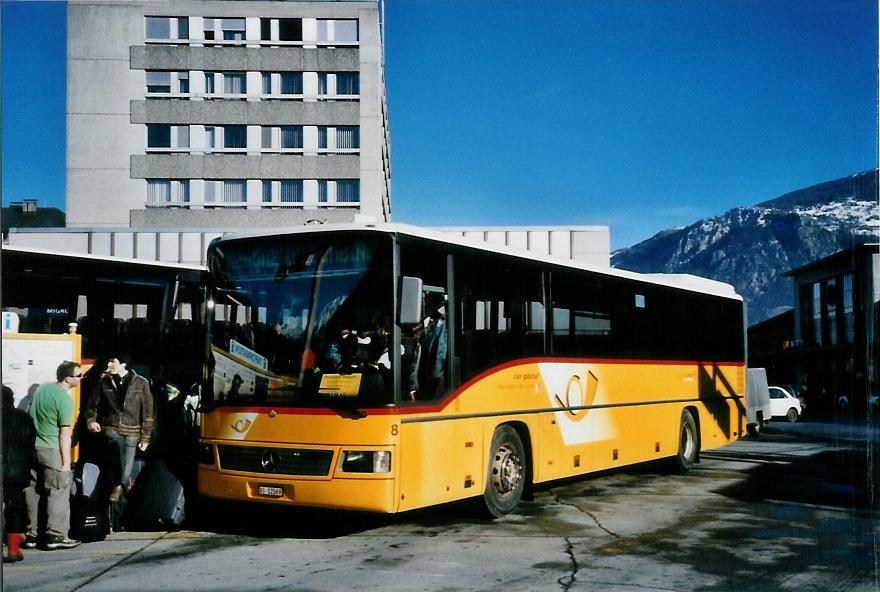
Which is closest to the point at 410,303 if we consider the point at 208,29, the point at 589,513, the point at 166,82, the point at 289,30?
the point at 589,513

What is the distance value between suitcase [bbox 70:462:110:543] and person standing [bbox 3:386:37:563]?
1.69 feet

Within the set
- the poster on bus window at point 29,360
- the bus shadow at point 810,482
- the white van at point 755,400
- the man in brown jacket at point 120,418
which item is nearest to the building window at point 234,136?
the white van at point 755,400

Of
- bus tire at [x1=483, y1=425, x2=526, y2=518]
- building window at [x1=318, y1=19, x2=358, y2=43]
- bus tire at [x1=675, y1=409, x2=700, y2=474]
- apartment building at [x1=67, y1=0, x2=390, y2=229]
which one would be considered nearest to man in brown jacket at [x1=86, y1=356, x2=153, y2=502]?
bus tire at [x1=483, y1=425, x2=526, y2=518]

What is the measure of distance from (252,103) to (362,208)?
33.3 ft

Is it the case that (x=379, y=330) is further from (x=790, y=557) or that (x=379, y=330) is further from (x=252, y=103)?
(x=252, y=103)

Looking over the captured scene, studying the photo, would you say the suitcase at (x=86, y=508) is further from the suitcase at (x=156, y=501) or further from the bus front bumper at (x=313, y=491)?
the bus front bumper at (x=313, y=491)

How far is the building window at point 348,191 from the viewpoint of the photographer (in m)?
60.6

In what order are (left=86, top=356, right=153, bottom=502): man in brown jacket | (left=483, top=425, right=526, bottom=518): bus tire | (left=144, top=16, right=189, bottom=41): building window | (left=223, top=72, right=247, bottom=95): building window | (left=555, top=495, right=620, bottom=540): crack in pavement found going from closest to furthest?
(left=555, top=495, right=620, bottom=540): crack in pavement → (left=86, top=356, right=153, bottom=502): man in brown jacket → (left=483, top=425, right=526, bottom=518): bus tire → (left=144, top=16, right=189, bottom=41): building window → (left=223, top=72, right=247, bottom=95): building window

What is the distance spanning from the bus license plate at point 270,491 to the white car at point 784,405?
101ft

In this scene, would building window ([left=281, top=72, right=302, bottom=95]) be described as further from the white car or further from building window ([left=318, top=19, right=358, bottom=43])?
the white car

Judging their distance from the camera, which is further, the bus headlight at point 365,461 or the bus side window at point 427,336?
the bus side window at point 427,336

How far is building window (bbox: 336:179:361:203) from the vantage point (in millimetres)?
60562

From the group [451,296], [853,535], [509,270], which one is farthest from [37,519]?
[853,535]

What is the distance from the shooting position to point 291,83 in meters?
60.8
